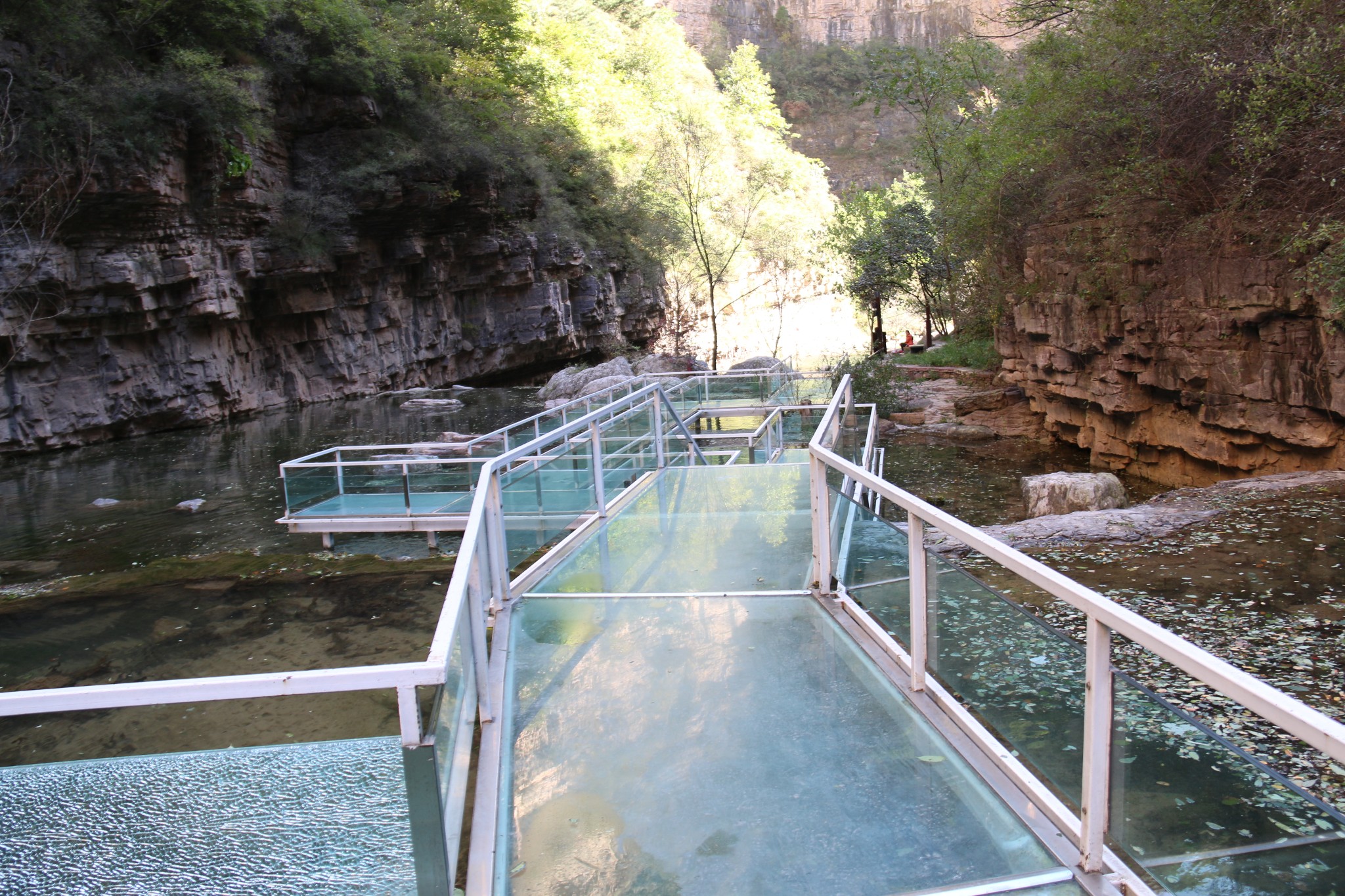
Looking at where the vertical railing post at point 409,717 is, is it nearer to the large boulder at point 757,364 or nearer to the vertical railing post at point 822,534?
the vertical railing post at point 822,534

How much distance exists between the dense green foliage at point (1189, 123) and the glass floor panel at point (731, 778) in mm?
8142

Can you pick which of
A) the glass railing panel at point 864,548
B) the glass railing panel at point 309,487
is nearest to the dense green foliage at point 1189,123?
the glass railing panel at point 864,548

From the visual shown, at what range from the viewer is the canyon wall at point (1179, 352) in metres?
10.3

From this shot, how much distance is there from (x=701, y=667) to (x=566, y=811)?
1107mm

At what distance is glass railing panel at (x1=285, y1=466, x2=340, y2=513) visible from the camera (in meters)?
12.4

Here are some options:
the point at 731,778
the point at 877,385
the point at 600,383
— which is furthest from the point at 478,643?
the point at 600,383

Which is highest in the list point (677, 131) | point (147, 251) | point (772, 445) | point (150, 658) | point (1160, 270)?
point (677, 131)

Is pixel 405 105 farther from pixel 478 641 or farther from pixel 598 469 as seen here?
pixel 478 641

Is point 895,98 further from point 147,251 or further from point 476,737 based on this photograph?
point 476,737

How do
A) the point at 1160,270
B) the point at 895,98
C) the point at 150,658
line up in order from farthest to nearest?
the point at 895,98 < the point at 1160,270 < the point at 150,658

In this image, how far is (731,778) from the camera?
2.81 m

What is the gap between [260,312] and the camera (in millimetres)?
28969

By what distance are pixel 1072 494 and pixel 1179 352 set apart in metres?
3.35

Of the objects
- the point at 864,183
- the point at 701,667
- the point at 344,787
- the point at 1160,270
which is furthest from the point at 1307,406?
the point at 864,183
